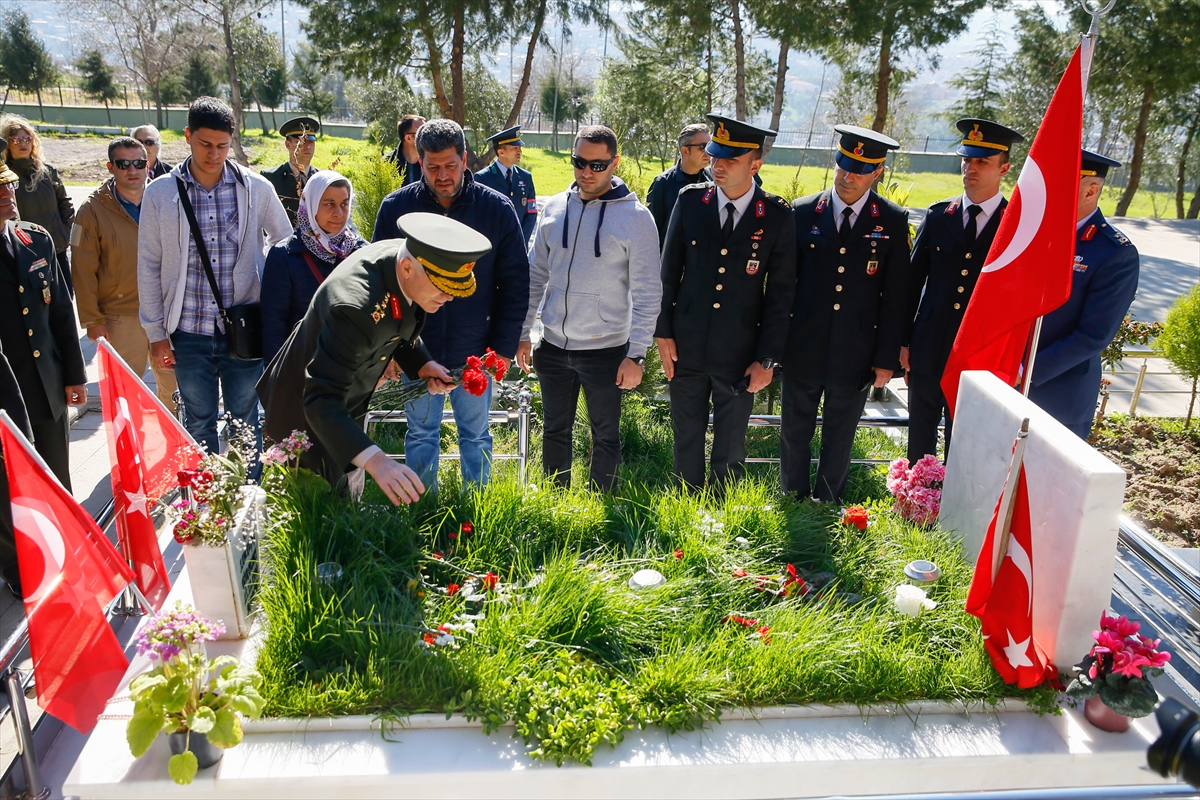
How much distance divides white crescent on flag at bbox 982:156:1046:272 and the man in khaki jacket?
4615 mm

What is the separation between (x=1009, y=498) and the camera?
2994 mm

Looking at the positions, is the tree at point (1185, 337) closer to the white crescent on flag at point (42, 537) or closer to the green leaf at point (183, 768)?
the green leaf at point (183, 768)

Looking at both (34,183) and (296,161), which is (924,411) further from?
(34,183)

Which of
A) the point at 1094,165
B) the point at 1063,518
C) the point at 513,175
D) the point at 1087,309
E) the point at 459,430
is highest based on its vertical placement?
the point at 1094,165

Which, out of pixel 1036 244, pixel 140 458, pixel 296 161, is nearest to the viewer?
pixel 140 458

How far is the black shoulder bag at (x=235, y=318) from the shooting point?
4336 millimetres

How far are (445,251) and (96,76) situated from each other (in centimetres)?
4648

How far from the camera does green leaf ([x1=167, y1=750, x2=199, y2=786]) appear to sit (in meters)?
2.29

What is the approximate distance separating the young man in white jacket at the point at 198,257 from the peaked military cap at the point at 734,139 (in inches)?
Result: 92.3

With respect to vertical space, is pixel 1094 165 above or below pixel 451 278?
above

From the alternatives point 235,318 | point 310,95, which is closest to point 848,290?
point 235,318

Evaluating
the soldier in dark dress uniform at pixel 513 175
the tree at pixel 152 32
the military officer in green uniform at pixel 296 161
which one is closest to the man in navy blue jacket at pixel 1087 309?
the soldier in dark dress uniform at pixel 513 175

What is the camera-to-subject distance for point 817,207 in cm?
452

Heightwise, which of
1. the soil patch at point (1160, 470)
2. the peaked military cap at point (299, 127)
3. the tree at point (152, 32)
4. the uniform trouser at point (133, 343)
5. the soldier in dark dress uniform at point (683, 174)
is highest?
the tree at point (152, 32)
